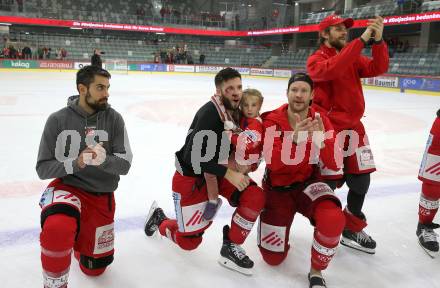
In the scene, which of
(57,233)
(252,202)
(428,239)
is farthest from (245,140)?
(428,239)

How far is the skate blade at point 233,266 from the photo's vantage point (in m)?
2.40

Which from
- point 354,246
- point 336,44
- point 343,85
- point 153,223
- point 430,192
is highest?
point 336,44

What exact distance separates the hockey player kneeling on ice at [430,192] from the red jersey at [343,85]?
564 millimetres

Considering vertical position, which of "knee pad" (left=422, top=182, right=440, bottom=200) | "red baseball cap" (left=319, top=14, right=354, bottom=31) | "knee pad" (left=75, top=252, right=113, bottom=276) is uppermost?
"red baseball cap" (left=319, top=14, right=354, bottom=31)

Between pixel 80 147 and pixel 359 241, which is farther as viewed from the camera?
pixel 359 241

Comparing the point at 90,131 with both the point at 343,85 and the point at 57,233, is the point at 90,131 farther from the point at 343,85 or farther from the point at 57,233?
the point at 343,85

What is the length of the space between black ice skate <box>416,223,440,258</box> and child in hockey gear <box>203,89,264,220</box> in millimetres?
1297

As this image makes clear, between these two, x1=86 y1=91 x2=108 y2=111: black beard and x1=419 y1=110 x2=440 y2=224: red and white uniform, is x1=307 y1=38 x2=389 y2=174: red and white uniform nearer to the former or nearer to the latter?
x1=419 y1=110 x2=440 y2=224: red and white uniform

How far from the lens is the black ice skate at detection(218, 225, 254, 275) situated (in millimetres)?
2406

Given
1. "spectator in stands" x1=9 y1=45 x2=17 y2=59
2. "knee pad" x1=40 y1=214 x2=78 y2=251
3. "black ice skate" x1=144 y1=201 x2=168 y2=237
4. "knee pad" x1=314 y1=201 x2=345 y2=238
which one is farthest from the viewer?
"spectator in stands" x1=9 y1=45 x2=17 y2=59

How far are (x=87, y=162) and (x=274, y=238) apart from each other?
1.20m

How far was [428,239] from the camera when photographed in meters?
2.79

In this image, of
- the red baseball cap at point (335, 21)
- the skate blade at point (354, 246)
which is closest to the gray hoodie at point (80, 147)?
the red baseball cap at point (335, 21)

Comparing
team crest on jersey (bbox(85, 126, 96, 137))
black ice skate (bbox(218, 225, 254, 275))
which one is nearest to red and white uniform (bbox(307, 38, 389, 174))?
black ice skate (bbox(218, 225, 254, 275))
